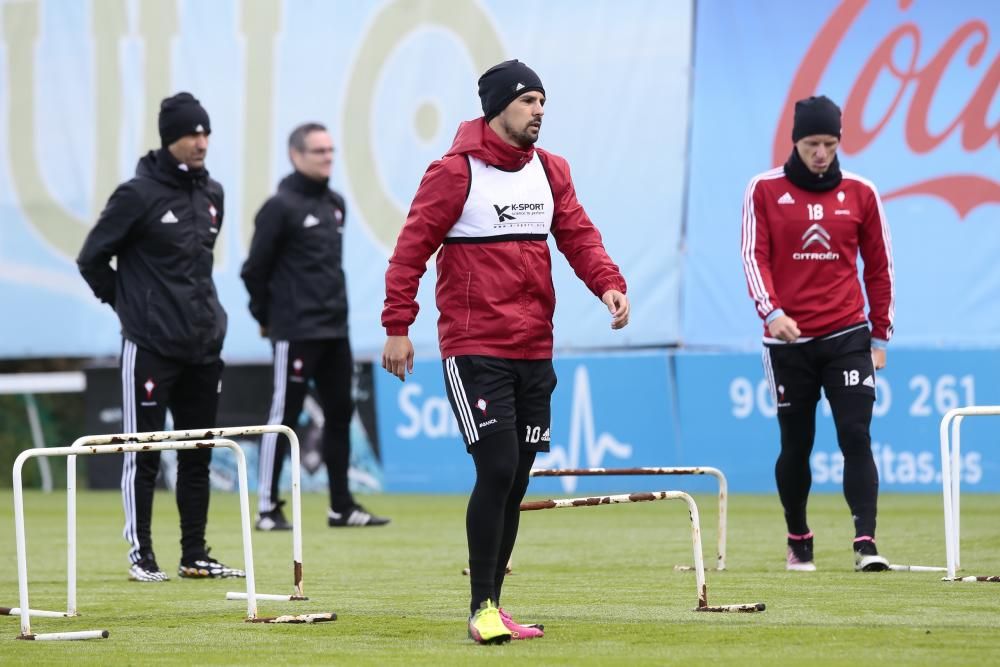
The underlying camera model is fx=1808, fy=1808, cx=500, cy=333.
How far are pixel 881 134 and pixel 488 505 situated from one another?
28.3 feet

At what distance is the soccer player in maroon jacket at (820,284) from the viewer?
8.37 m

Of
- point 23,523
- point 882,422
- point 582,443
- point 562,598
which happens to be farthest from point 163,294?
point 882,422

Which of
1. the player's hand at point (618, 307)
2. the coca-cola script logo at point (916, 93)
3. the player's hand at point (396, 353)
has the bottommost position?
the player's hand at point (396, 353)

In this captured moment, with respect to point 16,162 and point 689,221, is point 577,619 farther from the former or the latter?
point 16,162

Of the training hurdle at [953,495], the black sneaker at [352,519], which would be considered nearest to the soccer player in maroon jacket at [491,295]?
the training hurdle at [953,495]

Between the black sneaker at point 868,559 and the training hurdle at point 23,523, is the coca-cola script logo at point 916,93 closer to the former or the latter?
the black sneaker at point 868,559

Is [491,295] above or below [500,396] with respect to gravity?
above

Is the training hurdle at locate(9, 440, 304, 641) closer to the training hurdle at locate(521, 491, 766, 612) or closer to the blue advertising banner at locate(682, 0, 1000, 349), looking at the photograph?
the training hurdle at locate(521, 491, 766, 612)

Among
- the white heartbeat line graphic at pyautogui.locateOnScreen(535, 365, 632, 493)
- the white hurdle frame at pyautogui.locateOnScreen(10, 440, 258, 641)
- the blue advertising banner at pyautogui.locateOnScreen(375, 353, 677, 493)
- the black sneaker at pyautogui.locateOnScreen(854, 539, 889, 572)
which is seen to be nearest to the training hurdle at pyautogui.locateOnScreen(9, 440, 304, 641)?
the white hurdle frame at pyautogui.locateOnScreen(10, 440, 258, 641)

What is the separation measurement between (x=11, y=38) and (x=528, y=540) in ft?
30.2

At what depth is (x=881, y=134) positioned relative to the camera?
1394 cm

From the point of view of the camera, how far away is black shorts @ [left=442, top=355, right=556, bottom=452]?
6.11 metres

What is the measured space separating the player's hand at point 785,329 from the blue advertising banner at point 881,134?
A: 225 inches

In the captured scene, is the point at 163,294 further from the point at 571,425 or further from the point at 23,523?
the point at 571,425
